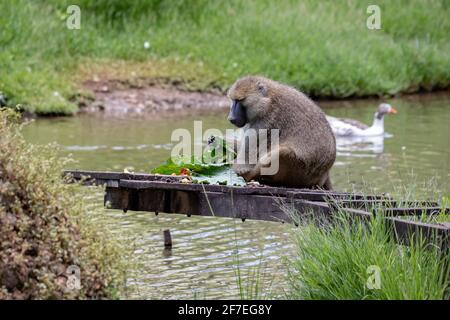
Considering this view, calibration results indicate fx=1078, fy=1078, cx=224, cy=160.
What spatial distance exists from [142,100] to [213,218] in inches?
403

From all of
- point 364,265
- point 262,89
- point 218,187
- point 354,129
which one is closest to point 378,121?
point 354,129

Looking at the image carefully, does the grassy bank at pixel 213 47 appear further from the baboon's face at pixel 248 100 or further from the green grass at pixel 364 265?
the green grass at pixel 364 265

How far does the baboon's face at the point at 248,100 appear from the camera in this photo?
8.82 metres

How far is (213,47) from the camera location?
22828 millimetres

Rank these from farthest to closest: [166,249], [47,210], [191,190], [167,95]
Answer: [167,95], [166,249], [191,190], [47,210]

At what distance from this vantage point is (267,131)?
8.81 m

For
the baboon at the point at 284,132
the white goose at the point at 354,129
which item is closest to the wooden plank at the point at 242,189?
the baboon at the point at 284,132

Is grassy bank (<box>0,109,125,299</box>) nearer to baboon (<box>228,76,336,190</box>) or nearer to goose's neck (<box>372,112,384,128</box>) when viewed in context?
baboon (<box>228,76,336,190</box>)

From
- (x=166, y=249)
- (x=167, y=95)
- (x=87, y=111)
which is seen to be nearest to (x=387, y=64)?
(x=167, y=95)

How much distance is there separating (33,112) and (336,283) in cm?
1374

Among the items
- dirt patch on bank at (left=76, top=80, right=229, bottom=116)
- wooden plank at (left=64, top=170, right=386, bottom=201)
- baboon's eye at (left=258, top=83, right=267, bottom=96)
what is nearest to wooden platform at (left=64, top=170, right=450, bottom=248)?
wooden plank at (left=64, top=170, right=386, bottom=201)

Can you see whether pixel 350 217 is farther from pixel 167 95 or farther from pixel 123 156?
pixel 167 95

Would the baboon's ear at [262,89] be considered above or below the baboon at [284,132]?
above

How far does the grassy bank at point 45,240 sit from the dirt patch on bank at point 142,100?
14198 mm
